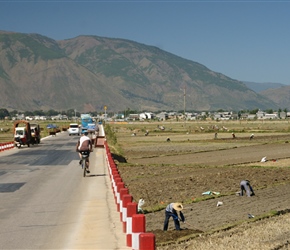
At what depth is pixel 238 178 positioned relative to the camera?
2969 cm

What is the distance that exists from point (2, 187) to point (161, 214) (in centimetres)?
725

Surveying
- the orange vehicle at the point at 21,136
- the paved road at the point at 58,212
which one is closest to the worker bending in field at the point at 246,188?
the paved road at the point at 58,212

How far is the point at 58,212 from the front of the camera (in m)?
16.3

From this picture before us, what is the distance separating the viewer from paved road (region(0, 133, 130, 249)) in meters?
12.3

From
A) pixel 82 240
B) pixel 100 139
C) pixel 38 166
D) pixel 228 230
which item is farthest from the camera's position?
pixel 100 139

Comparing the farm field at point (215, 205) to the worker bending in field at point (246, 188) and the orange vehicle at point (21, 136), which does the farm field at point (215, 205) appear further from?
the orange vehicle at point (21, 136)

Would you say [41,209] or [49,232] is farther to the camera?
Answer: [41,209]

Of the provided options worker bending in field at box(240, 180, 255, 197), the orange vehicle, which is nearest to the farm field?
worker bending in field at box(240, 180, 255, 197)

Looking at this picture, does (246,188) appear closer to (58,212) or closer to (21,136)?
(58,212)

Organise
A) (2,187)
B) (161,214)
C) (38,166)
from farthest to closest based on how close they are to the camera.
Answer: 1. (38,166)
2. (2,187)
3. (161,214)

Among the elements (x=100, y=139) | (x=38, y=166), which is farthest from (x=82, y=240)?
(x=100, y=139)

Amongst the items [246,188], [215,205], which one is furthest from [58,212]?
[246,188]

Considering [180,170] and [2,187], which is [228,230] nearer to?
[2,187]

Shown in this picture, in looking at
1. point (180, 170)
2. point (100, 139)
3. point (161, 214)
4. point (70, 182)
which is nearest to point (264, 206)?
point (161, 214)
